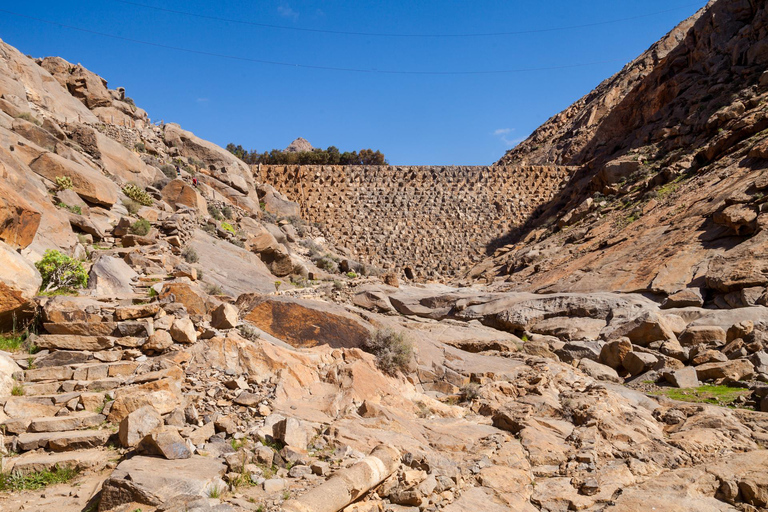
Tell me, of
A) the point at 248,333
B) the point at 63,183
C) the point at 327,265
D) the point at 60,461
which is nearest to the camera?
the point at 60,461

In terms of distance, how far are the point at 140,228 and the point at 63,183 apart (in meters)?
2.21

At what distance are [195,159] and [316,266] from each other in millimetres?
9630

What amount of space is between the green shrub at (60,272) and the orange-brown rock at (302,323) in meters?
2.68

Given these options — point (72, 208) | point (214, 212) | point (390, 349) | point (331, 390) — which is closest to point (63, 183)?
point (72, 208)

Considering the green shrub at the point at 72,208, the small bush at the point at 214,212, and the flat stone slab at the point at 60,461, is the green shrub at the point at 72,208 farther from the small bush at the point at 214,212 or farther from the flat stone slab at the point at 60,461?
the flat stone slab at the point at 60,461

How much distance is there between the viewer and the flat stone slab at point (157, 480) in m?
4.11

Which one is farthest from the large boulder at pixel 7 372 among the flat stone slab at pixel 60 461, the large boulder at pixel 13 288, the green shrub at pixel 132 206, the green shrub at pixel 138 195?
the green shrub at pixel 138 195

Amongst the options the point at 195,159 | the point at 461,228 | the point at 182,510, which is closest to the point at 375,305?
the point at 182,510

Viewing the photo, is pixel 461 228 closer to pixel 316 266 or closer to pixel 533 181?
pixel 533 181

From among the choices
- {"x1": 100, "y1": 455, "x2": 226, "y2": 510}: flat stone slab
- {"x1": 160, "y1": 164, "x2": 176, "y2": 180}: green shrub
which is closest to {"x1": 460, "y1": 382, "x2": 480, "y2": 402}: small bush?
{"x1": 100, "y1": 455, "x2": 226, "y2": 510}: flat stone slab

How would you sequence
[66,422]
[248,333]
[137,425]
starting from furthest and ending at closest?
1. [248,333]
2. [66,422]
3. [137,425]

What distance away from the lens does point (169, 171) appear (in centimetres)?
2205

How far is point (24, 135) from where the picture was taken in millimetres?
14578

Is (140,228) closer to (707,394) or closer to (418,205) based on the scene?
(707,394)
